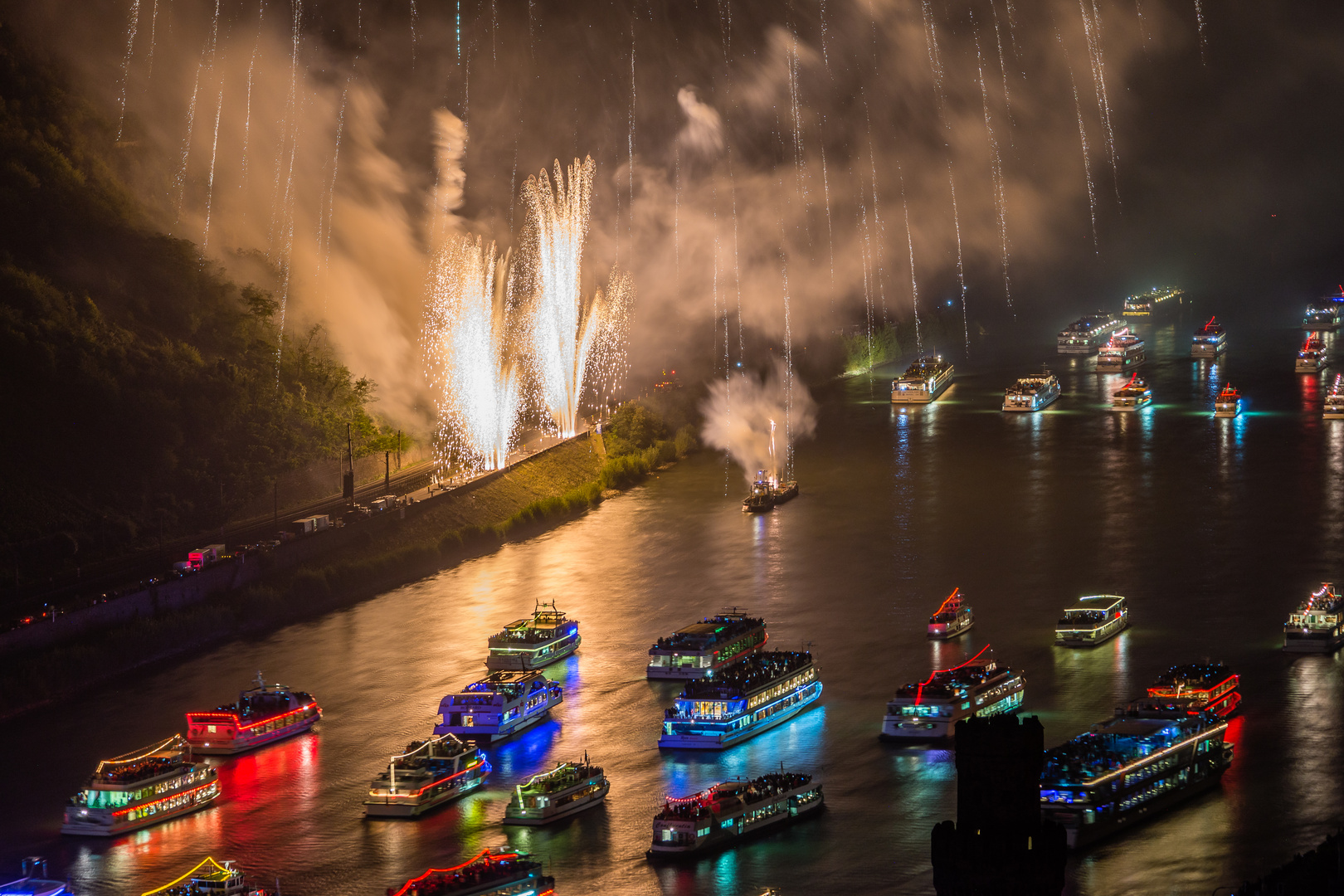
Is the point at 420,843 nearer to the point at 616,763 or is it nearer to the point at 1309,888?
the point at 616,763

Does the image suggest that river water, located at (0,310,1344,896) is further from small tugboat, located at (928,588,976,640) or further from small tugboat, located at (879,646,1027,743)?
small tugboat, located at (879,646,1027,743)

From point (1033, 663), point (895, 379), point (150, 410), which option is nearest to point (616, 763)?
point (1033, 663)

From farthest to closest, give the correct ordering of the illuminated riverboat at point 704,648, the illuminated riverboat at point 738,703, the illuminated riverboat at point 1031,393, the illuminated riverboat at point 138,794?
1. the illuminated riverboat at point 1031,393
2. the illuminated riverboat at point 704,648
3. the illuminated riverboat at point 738,703
4. the illuminated riverboat at point 138,794

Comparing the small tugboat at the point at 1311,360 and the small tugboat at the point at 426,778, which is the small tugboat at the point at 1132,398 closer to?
the small tugboat at the point at 1311,360

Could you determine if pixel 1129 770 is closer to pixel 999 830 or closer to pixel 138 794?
pixel 999 830

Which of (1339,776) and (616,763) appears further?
(616,763)

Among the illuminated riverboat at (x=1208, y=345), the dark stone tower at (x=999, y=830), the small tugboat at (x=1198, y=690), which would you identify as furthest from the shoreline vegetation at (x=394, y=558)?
the illuminated riverboat at (x=1208, y=345)

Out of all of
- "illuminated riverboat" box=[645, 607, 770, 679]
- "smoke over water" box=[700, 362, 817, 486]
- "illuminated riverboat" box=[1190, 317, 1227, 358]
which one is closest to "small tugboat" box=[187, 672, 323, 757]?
"illuminated riverboat" box=[645, 607, 770, 679]
